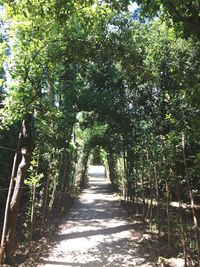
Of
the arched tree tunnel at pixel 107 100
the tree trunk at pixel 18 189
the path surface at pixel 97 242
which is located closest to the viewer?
the arched tree tunnel at pixel 107 100

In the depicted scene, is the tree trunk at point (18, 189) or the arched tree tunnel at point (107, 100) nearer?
the arched tree tunnel at point (107, 100)

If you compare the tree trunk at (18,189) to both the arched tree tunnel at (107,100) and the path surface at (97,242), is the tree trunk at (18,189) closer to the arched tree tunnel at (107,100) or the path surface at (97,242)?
the arched tree tunnel at (107,100)

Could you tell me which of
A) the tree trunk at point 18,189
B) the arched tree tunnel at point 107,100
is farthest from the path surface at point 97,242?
the tree trunk at point 18,189

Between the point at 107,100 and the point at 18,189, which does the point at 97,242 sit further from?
the point at 107,100

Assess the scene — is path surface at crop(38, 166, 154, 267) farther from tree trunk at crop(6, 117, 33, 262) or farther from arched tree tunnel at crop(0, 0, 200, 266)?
tree trunk at crop(6, 117, 33, 262)

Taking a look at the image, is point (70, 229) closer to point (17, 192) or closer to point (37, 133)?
point (37, 133)

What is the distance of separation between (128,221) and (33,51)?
→ 868cm

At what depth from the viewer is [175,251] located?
8461 millimetres

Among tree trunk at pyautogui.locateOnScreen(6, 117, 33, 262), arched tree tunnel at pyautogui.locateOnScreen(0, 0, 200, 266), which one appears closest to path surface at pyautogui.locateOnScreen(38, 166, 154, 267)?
arched tree tunnel at pyautogui.locateOnScreen(0, 0, 200, 266)

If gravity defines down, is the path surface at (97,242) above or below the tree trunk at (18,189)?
below

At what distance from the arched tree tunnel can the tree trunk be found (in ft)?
0.09

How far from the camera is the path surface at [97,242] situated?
27.7 feet

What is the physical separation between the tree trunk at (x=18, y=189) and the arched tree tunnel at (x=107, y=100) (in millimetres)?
26

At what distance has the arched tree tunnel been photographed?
15.0ft
